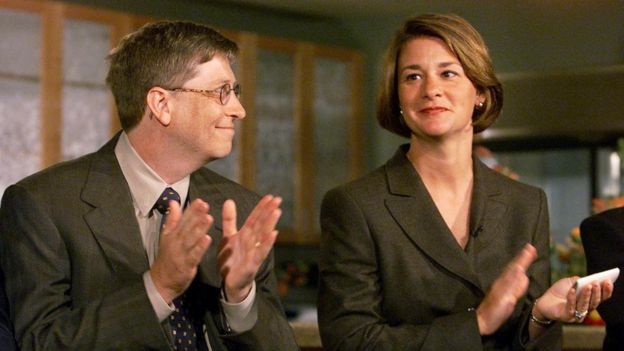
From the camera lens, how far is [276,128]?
24.6ft

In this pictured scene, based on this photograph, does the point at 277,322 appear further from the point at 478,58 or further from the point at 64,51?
the point at 64,51

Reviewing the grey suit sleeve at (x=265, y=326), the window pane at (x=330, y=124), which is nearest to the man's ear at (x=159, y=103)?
the grey suit sleeve at (x=265, y=326)

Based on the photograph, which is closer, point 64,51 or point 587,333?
point 587,333

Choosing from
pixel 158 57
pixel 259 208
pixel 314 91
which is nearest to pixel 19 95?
pixel 314 91

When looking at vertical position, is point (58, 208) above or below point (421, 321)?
above

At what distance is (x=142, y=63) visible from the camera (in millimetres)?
2371

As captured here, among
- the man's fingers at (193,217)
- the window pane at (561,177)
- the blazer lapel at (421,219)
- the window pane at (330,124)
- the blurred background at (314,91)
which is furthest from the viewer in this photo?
the window pane at (330,124)

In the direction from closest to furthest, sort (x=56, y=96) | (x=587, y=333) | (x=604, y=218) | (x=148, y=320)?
(x=148, y=320), (x=604, y=218), (x=587, y=333), (x=56, y=96)

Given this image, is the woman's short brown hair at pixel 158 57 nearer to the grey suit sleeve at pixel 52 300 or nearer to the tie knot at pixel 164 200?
the tie knot at pixel 164 200

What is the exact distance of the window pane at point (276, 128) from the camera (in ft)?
24.3

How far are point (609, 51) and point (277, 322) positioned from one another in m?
5.40

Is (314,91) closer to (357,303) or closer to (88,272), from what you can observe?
(357,303)

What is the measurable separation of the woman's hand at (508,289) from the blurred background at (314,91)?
4275mm

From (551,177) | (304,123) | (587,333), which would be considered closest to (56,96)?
(304,123)
